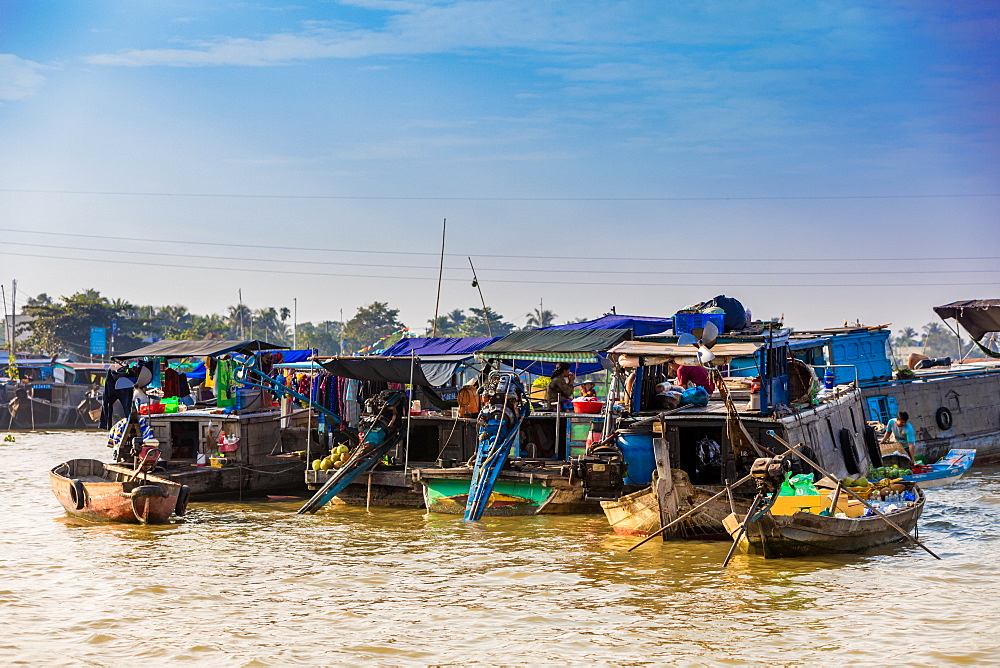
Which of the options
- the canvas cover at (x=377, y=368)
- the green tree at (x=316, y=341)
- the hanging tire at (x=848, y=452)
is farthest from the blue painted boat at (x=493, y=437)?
the green tree at (x=316, y=341)

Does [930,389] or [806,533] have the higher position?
[930,389]

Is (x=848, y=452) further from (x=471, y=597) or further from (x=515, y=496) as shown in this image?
(x=471, y=597)

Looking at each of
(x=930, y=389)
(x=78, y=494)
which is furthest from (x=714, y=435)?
(x=930, y=389)

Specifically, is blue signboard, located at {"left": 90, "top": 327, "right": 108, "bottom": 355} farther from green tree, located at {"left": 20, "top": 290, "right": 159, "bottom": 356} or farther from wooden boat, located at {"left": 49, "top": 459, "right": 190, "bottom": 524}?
wooden boat, located at {"left": 49, "top": 459, "right": 190, "bottom": 524}

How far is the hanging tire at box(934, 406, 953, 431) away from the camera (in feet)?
85.3

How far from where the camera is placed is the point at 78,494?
16922mm

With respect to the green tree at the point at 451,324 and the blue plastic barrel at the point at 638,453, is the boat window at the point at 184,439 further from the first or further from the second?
the green tree at the point at 451,324

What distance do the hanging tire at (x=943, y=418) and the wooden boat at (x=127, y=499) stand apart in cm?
1996

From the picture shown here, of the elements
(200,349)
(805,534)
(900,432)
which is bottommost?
(805,534)

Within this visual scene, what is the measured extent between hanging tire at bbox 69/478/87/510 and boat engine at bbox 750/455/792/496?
11.8 m

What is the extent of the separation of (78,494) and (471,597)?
8.97m

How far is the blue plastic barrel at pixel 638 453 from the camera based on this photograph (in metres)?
15.3

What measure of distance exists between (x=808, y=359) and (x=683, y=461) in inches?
365

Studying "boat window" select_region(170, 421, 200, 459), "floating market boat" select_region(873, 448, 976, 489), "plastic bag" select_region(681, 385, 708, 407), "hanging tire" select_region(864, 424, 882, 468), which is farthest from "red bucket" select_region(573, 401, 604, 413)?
"boat window" select_region(170, 421, 200, 459)
